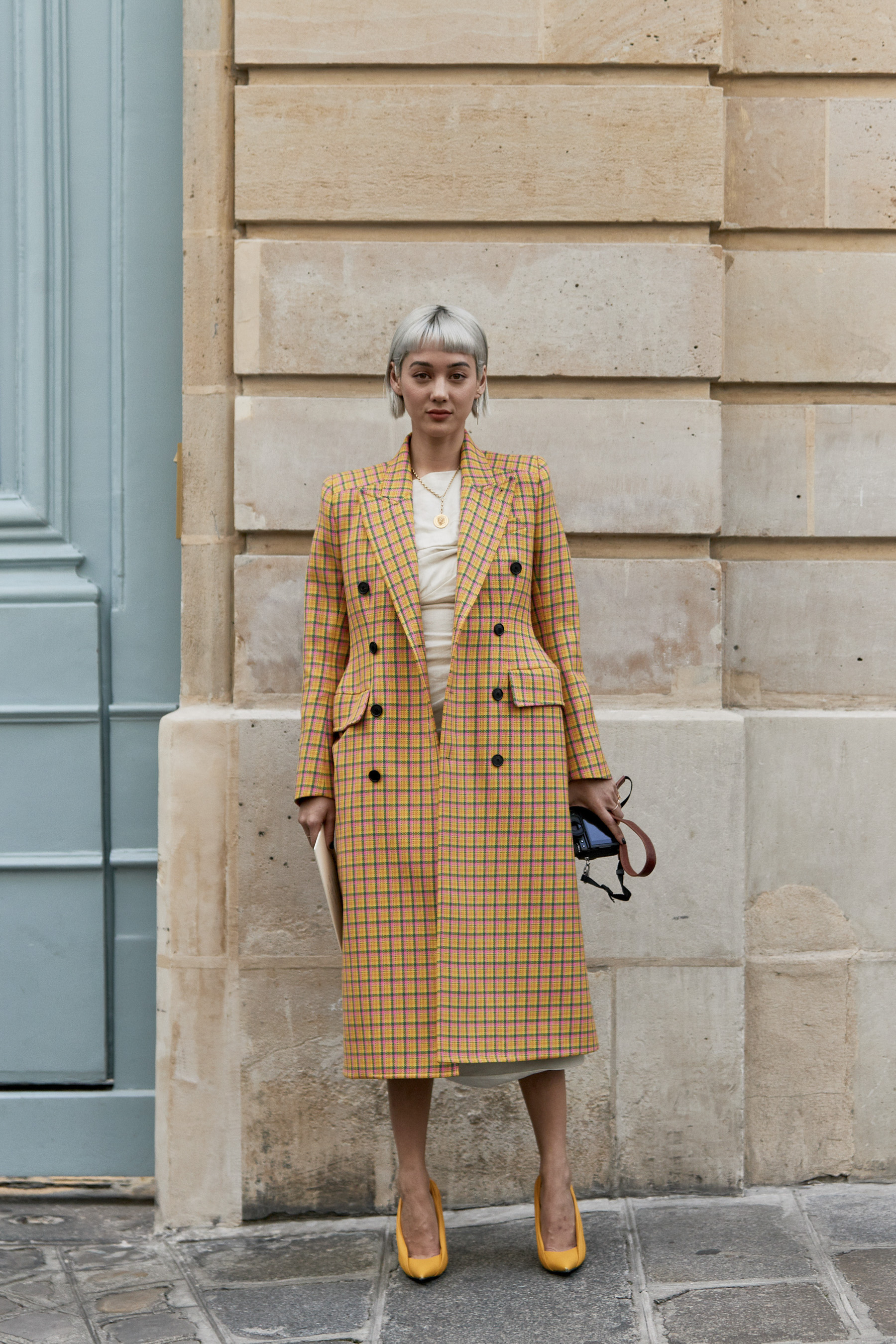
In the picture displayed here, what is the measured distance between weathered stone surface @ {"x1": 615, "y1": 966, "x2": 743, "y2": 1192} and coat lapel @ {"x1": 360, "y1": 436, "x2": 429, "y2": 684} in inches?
49.0

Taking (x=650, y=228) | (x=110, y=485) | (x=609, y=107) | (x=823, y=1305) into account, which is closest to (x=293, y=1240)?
(x=823, y=1305)

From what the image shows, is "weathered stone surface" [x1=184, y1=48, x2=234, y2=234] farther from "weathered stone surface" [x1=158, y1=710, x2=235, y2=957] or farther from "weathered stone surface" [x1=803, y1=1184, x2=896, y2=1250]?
"weathered stone surface" [x1=803, y1=1184, x2=896, y2=1250]

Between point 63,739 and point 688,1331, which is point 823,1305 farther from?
point 63,739

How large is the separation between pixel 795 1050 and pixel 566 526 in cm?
160

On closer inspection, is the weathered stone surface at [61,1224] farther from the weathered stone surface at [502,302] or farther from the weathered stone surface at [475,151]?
the weathered stone surface at [475,151]

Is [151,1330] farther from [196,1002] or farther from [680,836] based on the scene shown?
[680,836]

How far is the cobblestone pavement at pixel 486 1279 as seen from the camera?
2.87 meters

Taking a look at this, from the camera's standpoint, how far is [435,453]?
3.15 m

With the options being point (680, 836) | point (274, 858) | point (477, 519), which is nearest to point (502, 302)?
point (477, 519)

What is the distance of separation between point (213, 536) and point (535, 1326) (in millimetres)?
2130

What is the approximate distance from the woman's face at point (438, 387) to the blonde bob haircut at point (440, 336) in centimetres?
1

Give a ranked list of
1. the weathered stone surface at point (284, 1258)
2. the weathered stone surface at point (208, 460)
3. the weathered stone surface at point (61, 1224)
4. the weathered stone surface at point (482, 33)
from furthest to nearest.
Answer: the weathered stone surface at point (208, 460)
the weathered stone surface at point (482, 33)
the weathered stone surface at point (61, 1224)
the weathered stone surface at point (284, 1258)

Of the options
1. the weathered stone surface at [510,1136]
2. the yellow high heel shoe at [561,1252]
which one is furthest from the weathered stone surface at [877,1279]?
the weathered stone surface at [510,1136]

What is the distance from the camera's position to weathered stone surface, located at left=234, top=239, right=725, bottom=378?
3.59m
